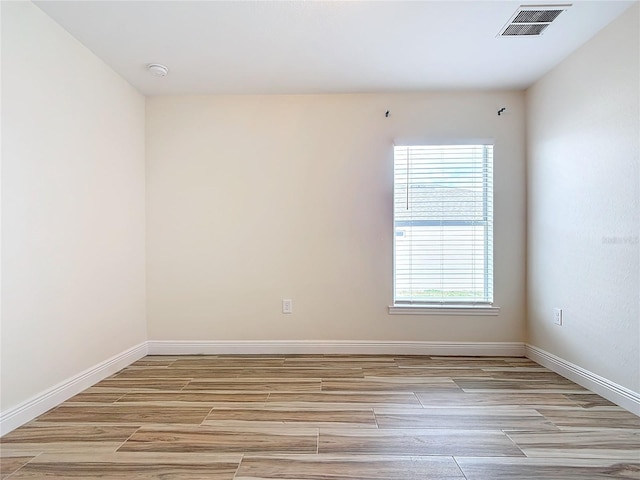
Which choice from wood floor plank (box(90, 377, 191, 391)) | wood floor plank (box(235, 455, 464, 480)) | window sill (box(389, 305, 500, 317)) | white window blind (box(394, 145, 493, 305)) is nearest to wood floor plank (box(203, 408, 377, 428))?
wood floor plank (box(235, 455, 464, 480))

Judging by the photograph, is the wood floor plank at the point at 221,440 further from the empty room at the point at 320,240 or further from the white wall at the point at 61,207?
the white wall at the point at 61,207

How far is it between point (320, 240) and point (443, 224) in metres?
1.12

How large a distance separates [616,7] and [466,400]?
97.7 inches

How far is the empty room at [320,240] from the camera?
1.71 m

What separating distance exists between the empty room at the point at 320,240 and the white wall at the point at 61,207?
0.06ft

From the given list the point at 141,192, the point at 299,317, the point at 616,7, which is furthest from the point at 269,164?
the point at 616,7

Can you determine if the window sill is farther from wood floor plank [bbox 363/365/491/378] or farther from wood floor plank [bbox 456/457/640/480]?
wood floor plank [bbox 456/457/640/480]

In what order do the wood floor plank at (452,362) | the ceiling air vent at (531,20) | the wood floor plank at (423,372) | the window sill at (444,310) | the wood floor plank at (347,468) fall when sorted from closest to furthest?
the wood floor plank at (347,468) < the ceiling air vent at (531,20) < the wood floor plank at (423,372) < the wood floor plank at (452,362) < the window sill at (444,310)

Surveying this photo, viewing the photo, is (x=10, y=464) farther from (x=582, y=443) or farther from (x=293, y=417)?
(x=582, y=443)

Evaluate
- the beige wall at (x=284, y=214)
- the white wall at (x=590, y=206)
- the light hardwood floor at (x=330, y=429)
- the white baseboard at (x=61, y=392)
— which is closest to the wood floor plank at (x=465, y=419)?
the light hardwood floor at (x=330, y=429)

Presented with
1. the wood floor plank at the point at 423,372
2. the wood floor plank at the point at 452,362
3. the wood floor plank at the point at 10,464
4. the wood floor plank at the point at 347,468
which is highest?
the wood floor plank at the point at 347,468

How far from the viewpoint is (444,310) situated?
9.64 ft

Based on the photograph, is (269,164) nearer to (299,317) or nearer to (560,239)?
(299,317)

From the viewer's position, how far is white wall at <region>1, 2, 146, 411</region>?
1761mm
